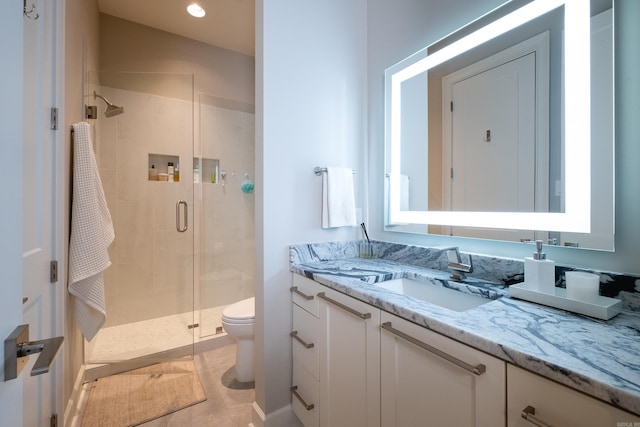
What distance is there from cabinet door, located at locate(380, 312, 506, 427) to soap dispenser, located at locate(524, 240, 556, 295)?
429 millimetres

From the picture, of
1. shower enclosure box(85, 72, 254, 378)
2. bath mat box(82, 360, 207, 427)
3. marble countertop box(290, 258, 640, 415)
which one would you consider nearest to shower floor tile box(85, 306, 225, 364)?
shower enclosure box(85, 72, 254, 378)

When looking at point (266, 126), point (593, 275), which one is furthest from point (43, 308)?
point (593, 275)

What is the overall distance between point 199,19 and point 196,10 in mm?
123

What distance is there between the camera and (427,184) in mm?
1487

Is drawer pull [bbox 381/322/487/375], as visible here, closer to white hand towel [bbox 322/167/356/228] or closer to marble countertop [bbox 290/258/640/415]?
marble countertop [bbox 290/258/640/415]

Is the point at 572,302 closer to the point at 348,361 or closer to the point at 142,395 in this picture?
the point at 348,361

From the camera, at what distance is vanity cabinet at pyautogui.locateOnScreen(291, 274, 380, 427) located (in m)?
0.97

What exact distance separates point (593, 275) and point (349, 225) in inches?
41.9

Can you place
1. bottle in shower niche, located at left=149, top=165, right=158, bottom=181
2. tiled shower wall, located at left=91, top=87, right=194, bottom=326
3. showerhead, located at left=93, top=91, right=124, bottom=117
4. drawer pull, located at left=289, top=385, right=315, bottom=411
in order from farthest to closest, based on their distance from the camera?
bottle in shower niche, located at left=149, top=165, right=158, bottom=181 → tiled shower wall, located at left=91, top=87, right=194, bottom=326 → showerhead, located at left=93, top=91, right=124, bottom=117 → drawer pull, located at left=289, top=385, right=315, bottom=411

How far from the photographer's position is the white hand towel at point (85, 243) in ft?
4.73

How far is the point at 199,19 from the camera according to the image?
239 cm

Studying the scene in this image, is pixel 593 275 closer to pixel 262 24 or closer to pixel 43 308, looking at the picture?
pixel 262 24

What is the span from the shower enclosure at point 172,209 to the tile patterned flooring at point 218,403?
1.08 feet

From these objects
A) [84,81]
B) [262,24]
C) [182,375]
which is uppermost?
[262,24]
